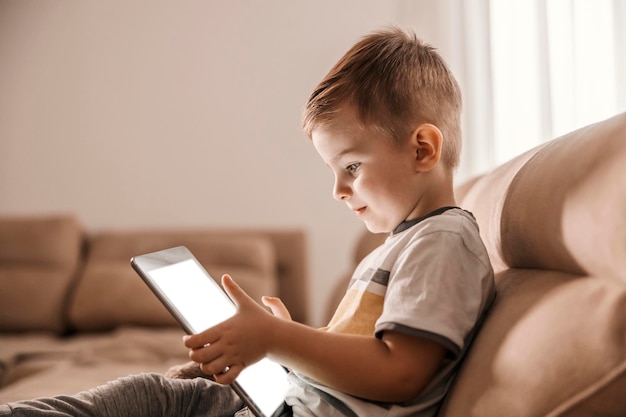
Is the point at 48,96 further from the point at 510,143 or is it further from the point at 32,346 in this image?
the point at 510,143

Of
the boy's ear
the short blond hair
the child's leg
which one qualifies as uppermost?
the short blond hair

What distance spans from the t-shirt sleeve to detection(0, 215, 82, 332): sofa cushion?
89.8 inches

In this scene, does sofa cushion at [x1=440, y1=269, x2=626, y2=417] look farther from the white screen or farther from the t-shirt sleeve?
the white screen

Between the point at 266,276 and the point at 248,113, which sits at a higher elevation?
the point at 248,113

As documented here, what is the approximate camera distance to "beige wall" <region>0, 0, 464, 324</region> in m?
3.39

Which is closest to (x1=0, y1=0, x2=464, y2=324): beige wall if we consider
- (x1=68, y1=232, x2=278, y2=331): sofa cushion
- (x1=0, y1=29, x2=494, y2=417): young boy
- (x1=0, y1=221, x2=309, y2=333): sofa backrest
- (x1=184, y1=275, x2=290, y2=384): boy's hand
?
(x1=0, y1=221, x2=309, y2=333): sofa backrest

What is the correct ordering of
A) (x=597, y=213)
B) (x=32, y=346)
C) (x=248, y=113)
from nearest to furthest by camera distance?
(x=597, y=213)
(x=32, y=346)
(x=248, y=113)

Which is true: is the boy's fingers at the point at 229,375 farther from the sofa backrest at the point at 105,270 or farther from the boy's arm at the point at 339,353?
the sofa backrest at the point at 105,270

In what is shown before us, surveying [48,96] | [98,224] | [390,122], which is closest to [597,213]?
[390,122]

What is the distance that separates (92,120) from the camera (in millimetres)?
3441

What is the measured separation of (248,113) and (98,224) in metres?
0.93

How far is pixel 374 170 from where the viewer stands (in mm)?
911

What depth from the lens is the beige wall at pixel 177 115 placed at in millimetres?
3391

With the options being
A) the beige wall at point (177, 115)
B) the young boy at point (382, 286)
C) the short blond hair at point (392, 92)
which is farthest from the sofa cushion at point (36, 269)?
the short blond hair at point (392, 92)
